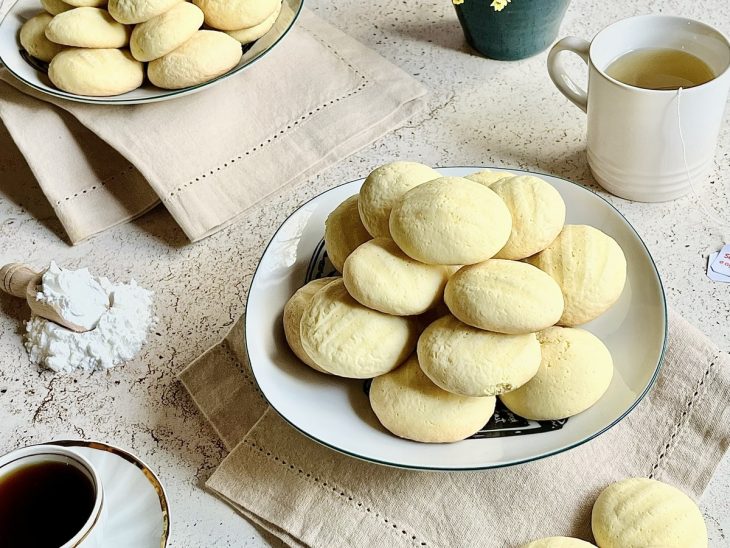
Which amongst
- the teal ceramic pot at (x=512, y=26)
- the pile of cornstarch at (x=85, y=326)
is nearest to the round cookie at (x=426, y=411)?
the pile of cornstarch at (x=85, y=326)

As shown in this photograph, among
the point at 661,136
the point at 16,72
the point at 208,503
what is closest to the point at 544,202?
the point at 661,136

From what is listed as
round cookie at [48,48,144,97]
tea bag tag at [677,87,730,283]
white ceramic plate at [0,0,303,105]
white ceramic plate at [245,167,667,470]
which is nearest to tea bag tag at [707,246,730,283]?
tea bag tag at [677,87,730,283]

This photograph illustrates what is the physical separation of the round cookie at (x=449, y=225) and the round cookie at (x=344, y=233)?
75mm

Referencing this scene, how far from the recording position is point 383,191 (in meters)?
0.59

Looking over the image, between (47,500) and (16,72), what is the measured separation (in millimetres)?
507

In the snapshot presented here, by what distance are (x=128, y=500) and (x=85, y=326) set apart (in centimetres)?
22

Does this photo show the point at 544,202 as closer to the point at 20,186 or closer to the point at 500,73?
the point at 500,73

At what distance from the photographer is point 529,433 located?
57cm

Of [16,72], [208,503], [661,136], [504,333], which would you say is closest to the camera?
[504,333]

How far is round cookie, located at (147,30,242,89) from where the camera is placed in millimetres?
827

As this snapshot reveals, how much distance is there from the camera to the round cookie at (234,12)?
33.3 inches

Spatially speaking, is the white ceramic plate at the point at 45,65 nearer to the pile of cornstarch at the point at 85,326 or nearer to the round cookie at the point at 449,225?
the pile of cornstarch at the point at 85,326

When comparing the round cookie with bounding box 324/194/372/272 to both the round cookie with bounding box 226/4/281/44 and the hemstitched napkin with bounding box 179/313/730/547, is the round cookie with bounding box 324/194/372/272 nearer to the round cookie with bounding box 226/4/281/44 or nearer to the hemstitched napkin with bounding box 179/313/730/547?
the hemstitched napkin with bounding box 179/313/730/547

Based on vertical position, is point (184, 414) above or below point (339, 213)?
below
